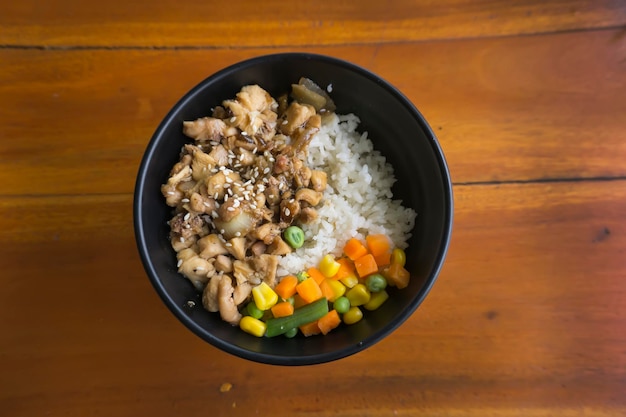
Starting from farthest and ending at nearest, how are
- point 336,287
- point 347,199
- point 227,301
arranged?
point 347,199 → point 336,287 → point 227,301

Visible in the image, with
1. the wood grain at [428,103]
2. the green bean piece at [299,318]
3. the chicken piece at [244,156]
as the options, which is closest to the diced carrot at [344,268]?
the green bean piece at [299,318]

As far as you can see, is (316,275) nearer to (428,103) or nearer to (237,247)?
(237,247)

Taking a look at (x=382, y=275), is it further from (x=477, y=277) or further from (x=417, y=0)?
(x=417, y=0)

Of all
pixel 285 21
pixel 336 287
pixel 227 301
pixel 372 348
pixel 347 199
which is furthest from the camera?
pixel 285 21

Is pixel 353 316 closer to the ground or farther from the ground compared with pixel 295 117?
closer to the ground

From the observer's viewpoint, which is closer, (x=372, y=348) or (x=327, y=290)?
(x=327, y=290)

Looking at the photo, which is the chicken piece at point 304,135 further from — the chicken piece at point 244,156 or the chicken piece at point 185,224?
the chicken piece at point 185,224

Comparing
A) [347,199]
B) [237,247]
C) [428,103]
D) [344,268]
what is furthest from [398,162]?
[237,247]
